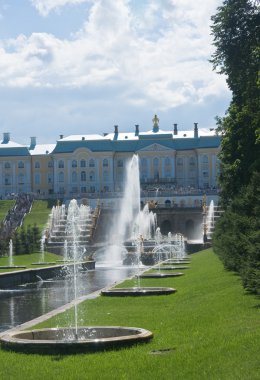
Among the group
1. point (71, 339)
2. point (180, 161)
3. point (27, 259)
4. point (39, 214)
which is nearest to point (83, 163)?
point (180, 161)

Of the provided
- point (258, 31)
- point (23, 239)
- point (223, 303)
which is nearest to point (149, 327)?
point (223, 303)

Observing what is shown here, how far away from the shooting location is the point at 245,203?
17188 mm

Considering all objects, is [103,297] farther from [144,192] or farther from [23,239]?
[144,192]

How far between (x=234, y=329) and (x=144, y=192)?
74.8 metres

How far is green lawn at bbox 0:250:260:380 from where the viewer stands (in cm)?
743

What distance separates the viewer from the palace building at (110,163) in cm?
9794

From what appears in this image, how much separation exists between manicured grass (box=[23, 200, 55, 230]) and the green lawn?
167 feet

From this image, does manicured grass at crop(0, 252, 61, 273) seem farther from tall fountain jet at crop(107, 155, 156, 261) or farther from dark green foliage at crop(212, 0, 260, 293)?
tall fountain jet at crop(107, 155, 156, 261)

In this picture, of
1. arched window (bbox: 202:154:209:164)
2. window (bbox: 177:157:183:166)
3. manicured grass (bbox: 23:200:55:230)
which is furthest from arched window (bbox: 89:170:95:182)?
manicured grass (bbox: 23:200:55:230)

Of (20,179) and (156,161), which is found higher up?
(156,161)

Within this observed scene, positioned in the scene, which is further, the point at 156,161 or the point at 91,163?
the point at 91,163

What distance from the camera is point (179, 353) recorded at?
8.27 metres

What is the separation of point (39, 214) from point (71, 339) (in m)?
63.0

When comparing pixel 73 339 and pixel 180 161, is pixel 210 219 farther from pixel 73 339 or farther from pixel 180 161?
pixel 73 339
